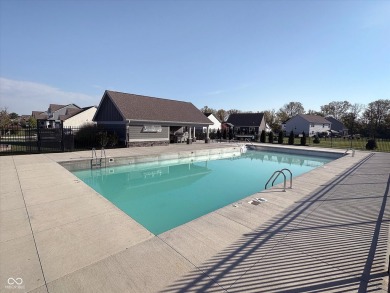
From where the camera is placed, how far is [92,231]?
14.7ft

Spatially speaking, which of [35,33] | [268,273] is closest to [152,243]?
[268,273]

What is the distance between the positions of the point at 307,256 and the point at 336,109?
78112mm

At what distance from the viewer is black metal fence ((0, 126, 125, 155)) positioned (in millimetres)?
15692

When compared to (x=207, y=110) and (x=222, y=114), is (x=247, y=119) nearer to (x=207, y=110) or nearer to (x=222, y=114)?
(x=222, y=114)

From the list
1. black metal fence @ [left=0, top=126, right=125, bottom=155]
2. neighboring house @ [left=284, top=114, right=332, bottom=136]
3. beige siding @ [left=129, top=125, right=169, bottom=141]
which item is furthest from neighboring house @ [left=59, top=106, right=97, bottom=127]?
neighboring house @ [left=284, top=114, right=332, bottom=136]

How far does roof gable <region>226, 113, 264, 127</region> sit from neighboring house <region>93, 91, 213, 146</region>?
69.3 feet

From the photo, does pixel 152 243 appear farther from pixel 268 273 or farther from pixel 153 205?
pixel 153 205

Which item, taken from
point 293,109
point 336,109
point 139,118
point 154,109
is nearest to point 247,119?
point 154,109

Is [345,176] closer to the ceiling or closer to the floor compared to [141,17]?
closer to the floor

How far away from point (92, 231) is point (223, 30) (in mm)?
15940

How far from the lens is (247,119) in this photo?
147 feet

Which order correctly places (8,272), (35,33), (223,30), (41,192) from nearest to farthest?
(8,272) → (41,192) → (35,33) → (223,30)

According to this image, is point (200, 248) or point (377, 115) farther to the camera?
point (377, 115)

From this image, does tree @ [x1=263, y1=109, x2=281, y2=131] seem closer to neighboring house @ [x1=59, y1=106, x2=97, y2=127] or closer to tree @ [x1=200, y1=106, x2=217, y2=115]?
tree @ [x1=200, y1=106, x2=217, y2=115]
